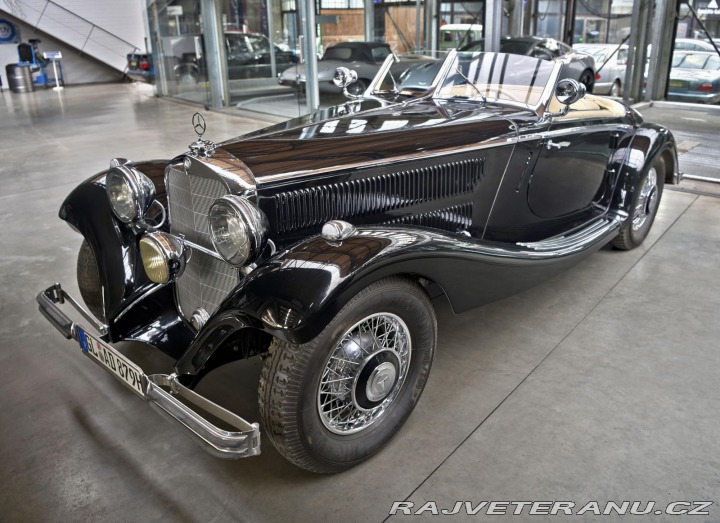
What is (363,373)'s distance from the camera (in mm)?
2299

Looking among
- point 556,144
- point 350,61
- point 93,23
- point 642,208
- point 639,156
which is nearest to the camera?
point 556,144

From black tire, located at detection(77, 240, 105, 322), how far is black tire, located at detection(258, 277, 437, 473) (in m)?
1.54

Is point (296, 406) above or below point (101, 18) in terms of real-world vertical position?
below

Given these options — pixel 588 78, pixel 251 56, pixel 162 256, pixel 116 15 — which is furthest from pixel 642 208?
pixel 116 15

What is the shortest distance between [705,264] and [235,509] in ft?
12.2

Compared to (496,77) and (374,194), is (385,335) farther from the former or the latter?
(496,77)

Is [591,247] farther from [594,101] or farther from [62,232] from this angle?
[62,232]

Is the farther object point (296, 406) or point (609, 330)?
point (609, 330)

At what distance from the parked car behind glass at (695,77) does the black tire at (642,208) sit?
7.70 m

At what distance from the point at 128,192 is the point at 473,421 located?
6.30 feet

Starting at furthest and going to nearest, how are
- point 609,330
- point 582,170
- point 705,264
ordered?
point 705,264 → point 582,170 → point 609,330

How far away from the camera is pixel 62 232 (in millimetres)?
5215

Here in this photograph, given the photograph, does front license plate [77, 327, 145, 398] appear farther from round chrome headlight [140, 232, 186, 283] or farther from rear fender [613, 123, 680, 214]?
rear fender [613, 123, 680, 214]

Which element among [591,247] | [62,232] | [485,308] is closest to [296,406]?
[485,308]
